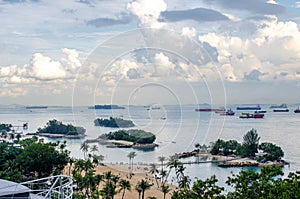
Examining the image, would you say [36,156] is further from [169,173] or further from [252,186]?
[252,186]

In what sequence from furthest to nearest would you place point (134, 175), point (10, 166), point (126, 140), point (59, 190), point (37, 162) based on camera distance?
point (126, 140)
point (134, 175)
point (10, 166)
point (37, 162)
point (59, 190)

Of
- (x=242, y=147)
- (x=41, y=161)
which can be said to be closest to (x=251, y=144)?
(x=242, y=147)

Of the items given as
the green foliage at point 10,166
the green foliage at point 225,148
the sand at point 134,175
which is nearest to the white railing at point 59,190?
the green foliage at point 10,166

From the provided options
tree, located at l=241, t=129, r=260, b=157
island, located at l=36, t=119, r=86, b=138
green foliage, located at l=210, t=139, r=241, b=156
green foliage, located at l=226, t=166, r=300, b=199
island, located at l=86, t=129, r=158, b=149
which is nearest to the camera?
green foliage, located at l=226, t=166, r=300, b=199

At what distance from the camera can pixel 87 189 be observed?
22.8 meters

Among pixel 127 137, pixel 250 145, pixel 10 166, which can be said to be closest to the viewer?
pixel 10 166

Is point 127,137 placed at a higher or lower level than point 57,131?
lower

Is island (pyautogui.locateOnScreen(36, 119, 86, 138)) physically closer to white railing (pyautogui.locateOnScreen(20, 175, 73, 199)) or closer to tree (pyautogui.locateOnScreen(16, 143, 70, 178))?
tree (pyautogui.locateOnScreen(16, 143, 70, 178))

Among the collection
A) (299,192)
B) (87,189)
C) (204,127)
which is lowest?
(87,189)

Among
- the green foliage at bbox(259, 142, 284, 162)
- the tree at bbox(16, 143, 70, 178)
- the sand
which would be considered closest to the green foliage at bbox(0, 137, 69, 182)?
the tree at bbox(16, 143, 70, 178)

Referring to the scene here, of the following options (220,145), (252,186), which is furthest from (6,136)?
(252,186)

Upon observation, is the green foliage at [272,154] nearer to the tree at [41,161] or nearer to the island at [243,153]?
the island at [243,153]

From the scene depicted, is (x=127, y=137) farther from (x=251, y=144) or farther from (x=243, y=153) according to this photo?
(x=251, y=144)

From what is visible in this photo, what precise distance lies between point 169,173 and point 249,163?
30.9 feet
